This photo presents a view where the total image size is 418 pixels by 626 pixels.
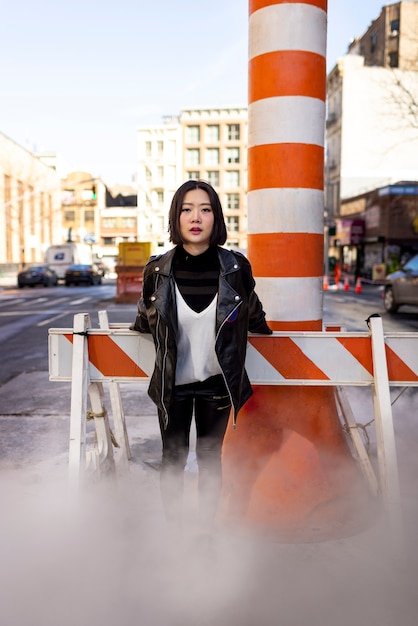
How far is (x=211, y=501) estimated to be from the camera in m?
2.80

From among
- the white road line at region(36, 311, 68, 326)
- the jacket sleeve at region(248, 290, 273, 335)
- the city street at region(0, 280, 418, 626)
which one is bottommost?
the white road line at region(36, 311, 68, 326)

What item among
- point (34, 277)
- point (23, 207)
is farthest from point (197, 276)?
point (23, 207)

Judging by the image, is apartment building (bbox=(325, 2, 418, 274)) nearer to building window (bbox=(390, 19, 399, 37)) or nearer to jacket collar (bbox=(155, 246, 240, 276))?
building window (bbox=(390, 19, 399, 37))

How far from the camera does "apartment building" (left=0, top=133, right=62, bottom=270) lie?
4875 centimetres

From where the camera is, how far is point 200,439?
9.05 feet

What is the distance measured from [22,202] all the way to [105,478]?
180ft

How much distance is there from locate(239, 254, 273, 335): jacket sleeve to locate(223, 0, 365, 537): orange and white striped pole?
42 centimetres

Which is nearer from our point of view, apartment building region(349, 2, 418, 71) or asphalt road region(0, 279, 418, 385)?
asphalt road region(0, 279, 418, 385)

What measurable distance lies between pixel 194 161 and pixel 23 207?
88.6 feet

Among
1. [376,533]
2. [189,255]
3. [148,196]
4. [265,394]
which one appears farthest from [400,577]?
[148,196]

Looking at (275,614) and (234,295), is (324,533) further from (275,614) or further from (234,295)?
(234,295)

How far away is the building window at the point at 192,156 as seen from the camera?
74.1 metres

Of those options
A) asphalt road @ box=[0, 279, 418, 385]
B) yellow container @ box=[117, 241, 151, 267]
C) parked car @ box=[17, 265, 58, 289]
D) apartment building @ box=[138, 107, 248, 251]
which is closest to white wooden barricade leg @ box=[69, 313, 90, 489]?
asphalt road @ box=[0, 279, 418, 385]

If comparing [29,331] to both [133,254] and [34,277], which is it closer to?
[133,254]
